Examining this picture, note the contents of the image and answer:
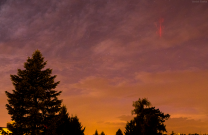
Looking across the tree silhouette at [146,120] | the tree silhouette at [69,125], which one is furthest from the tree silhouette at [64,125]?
the tree silhouette at [146,120]

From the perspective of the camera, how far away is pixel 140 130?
49.3 meters

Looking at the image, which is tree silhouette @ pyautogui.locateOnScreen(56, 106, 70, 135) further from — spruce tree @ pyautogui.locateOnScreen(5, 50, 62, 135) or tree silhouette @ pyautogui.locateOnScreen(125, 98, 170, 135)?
tree silhouette @ pyautogui.locateOnScreen(125, 98, 170, 135)

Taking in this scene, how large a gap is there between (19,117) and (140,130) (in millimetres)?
33078

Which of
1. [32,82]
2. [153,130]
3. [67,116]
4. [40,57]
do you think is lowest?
[153,130]

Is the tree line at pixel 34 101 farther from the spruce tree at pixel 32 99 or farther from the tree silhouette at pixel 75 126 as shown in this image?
the tree silhouette at pixel 75 126

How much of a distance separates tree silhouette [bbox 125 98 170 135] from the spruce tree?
95.6 ft

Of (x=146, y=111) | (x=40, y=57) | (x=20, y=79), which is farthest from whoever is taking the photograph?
(x=146, y=111)

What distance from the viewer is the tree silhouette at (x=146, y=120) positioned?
160ft

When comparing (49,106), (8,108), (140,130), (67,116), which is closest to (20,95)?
(8,108)

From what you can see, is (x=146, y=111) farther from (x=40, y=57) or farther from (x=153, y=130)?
(x=40, y=57)

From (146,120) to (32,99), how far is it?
1281 inches

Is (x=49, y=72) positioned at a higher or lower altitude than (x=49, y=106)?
higher

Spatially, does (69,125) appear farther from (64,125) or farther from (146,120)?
(146,120)

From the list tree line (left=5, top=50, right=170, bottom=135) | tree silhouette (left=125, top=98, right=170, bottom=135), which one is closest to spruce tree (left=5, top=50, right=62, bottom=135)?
tree line (left=5, top=50, right=170, bottom=135)
